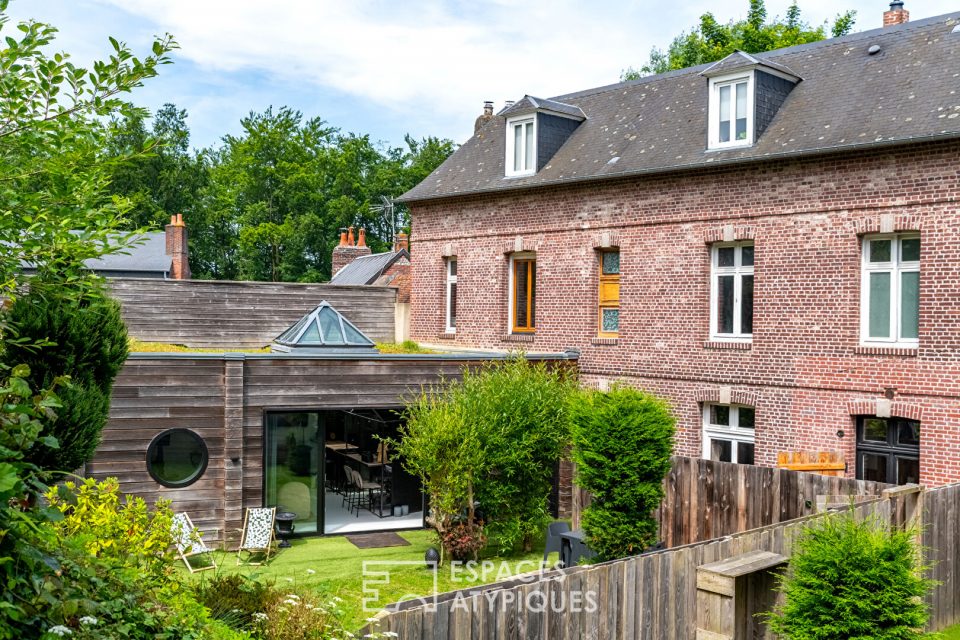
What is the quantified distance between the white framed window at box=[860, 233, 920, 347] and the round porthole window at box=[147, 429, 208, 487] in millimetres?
10443

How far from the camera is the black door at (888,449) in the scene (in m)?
13.5

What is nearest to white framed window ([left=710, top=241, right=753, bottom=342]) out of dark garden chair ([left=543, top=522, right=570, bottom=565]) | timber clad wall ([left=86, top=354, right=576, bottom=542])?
dark garden chair ([left=543, top=522, right=570, bottom=565])

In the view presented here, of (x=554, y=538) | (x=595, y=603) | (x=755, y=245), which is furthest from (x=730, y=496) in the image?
(x=595, y=603)

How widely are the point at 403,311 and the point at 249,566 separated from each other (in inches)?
402

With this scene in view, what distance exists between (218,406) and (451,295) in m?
8.10

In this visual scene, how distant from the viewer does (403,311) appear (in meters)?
21.9

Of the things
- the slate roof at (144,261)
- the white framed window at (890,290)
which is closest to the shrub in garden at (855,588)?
the white framed window at (890,290)

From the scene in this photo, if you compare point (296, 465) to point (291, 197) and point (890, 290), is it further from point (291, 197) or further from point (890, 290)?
point (291, 197)

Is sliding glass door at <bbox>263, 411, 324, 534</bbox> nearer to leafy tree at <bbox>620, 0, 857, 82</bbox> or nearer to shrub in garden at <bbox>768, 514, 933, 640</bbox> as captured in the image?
shrub in garden at <bbox>768, 514, 933, 640</bbox>

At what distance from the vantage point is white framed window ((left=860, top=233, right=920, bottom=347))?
13.5 m

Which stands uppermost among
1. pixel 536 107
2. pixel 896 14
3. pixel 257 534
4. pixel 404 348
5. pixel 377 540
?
pixel 896 14

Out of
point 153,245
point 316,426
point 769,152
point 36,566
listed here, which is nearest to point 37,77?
point 36,566

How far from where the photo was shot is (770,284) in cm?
1498

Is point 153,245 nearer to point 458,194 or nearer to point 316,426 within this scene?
point 458,194
